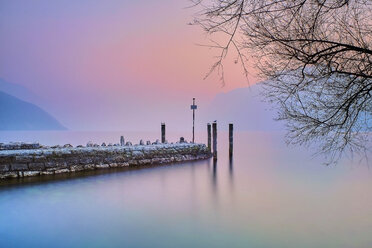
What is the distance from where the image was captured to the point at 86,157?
12.7 metres

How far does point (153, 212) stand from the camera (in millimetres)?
7691

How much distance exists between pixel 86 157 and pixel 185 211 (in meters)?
6.13

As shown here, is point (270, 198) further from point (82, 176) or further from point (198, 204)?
point (82, 176)

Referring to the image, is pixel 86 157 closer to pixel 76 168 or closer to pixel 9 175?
pixel 76 168

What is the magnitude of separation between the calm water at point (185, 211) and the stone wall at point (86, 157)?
821 millimetres

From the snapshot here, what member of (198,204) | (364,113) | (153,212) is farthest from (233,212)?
(364,113)

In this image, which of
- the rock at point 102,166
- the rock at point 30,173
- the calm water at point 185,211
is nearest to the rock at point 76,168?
the rock at point 102,166

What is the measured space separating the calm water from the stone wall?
2.69ft

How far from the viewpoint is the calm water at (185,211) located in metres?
5.69

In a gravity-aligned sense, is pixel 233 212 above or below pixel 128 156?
below

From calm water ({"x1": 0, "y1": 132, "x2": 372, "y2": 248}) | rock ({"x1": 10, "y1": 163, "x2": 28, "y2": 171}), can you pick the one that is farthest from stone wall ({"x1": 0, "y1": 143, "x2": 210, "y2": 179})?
calm water ({"x1": 0, "y1": 132, "x2": 372, "y2": 248})

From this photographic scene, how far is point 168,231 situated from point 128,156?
8.40 metres

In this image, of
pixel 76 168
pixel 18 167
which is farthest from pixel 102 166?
pixel 18 167

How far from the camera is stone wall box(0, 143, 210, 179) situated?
10.6 m
